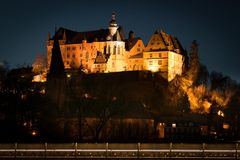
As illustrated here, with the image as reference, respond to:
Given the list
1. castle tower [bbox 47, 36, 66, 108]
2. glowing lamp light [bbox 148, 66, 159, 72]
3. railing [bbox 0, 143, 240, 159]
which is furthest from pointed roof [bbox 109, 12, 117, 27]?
railing [bbox 0, 143, 240, 159]

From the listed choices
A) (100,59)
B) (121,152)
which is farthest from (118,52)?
(121,152)

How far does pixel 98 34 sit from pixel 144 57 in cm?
2589

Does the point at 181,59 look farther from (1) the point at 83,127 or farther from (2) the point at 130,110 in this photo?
(1) the point at 83,127

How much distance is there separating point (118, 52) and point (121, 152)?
129256 mm

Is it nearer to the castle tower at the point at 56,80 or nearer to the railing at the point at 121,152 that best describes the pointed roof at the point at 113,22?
the castle tower at the point at 56,80

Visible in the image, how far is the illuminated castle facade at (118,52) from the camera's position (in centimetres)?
16900

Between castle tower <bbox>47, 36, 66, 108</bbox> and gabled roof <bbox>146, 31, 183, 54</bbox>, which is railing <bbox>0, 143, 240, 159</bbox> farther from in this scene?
gabled roof <bbox>146, 31, 183, 54</bbox>

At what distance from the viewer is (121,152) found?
50719 mm

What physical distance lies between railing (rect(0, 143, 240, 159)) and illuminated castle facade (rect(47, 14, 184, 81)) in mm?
109593

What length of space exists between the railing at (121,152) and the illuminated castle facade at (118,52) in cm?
10959

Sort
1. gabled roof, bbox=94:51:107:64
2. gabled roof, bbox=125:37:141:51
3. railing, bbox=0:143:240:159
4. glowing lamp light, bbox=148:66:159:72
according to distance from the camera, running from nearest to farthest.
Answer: railing, bbox=0:143:240:159, glowing lamp light, bbox=148:66:159:72, gabled roof, bbox=94:51:107:64, gabled roof, bbox=125:37:141:51

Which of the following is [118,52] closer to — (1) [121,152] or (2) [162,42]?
(2) [162,42]

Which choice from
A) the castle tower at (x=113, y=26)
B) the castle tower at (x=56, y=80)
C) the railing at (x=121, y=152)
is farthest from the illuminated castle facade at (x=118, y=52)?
the railing at (x=121, y=152)

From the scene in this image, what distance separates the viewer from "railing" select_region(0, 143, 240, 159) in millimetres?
50438
